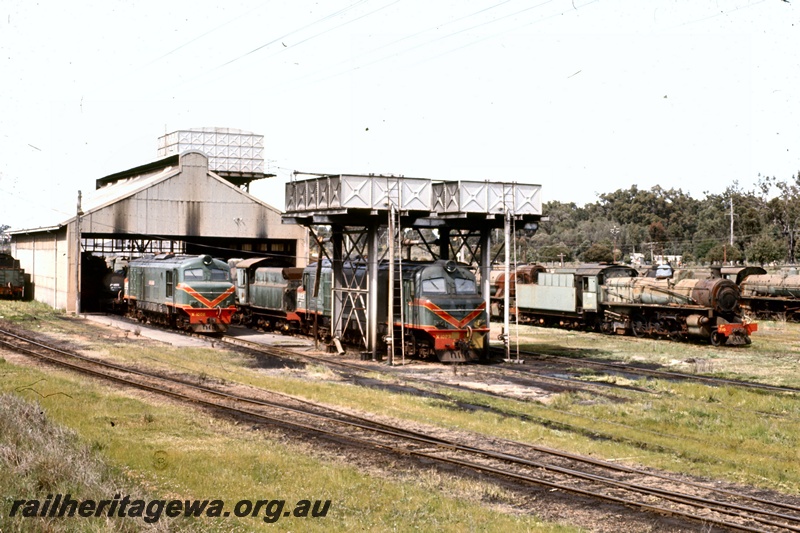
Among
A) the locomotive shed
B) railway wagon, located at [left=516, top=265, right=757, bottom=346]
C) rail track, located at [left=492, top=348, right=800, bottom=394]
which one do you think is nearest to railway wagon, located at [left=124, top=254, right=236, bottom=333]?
the locomotive shed

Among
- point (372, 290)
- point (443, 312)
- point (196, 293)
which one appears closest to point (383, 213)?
point (372, 290)

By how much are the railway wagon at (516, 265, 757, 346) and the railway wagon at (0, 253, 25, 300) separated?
116 ft

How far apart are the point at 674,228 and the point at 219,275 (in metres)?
84.9

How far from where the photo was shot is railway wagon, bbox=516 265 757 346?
116ft

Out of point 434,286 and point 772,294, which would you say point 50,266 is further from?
point 772,294

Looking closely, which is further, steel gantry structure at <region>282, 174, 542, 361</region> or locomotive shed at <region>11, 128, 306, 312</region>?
locomotive shed at <region>11, 128, 306, 312</region>

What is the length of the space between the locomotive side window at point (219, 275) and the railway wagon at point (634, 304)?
44.9 ft

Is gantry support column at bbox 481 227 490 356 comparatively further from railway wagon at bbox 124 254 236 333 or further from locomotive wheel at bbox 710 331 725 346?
railway wagon at bbox 124 254 236 333

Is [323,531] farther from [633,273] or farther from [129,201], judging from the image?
[129,201]

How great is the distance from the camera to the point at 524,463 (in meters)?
13.7

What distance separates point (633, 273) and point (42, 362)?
28077 mm

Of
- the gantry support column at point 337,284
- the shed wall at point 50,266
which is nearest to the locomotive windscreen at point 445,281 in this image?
the gantry support column at point 337,284

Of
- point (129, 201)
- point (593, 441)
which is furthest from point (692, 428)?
point (129, 201)

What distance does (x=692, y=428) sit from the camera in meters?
17.5
